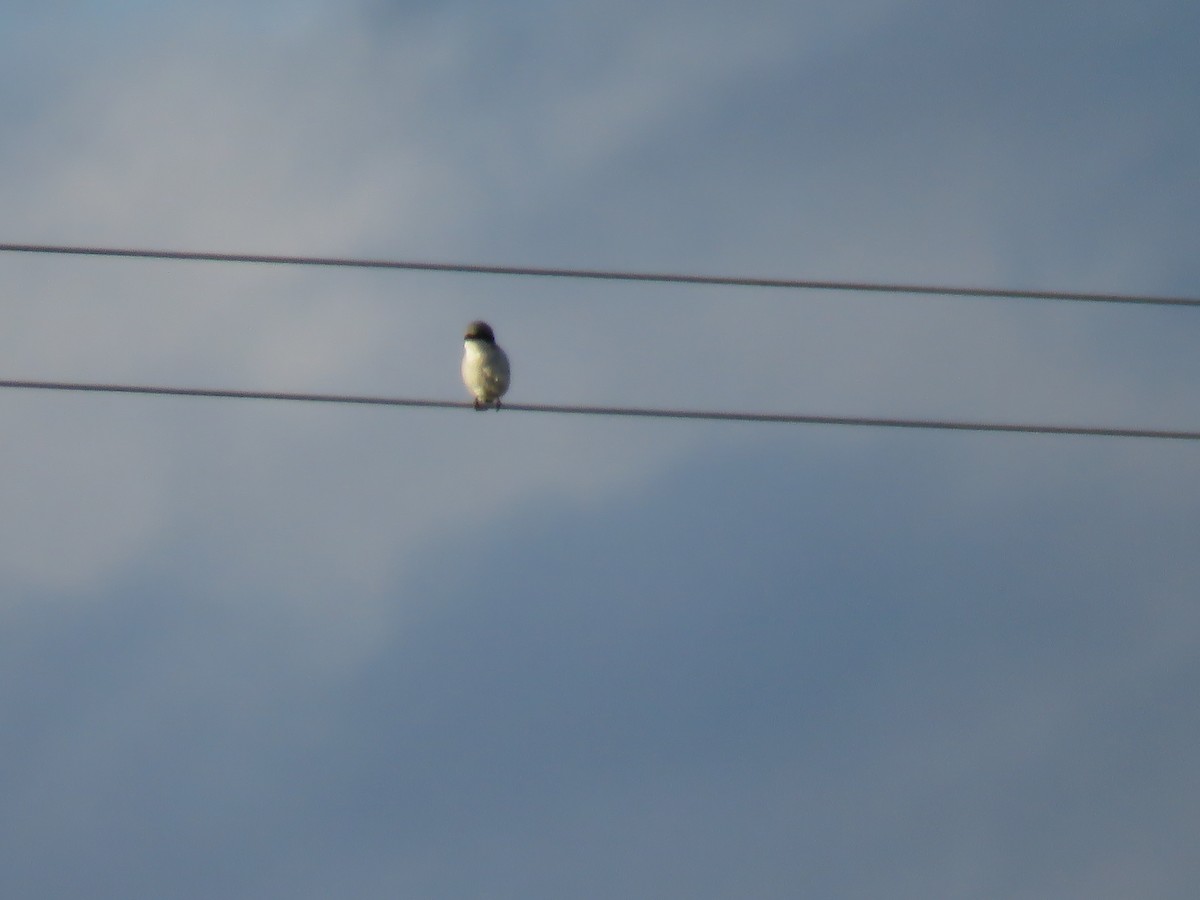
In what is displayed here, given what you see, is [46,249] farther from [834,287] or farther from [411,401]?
[834,287]

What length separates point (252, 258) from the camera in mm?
13055

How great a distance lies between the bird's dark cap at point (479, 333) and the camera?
853 inches

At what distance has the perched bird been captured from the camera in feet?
70.3

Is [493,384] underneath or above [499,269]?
above

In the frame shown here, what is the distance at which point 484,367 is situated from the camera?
2144cm

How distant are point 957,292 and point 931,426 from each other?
911 mm

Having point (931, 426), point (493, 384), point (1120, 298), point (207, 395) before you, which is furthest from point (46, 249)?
point (493, 384)

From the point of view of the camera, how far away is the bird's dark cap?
21.7m

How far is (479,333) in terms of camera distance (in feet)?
71.3

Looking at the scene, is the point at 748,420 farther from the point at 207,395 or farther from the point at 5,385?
the point at 5,385

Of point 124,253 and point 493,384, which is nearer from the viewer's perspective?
point 124,253

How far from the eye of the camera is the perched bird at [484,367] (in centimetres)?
2144

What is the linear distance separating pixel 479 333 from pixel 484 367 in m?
0.47

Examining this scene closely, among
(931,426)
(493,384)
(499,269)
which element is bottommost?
(931,426)
